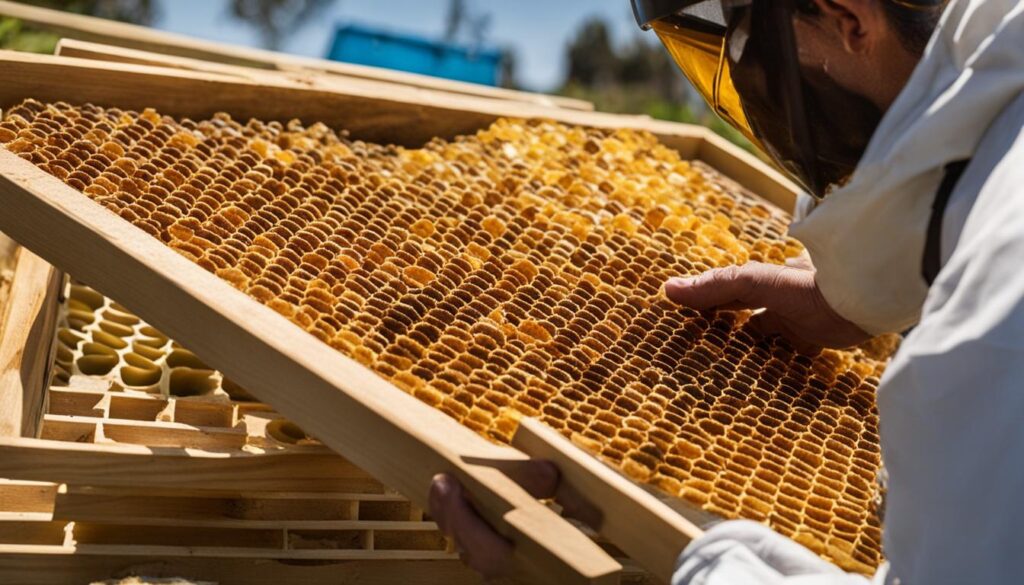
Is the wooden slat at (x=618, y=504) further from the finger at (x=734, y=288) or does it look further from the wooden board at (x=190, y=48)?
the wooden board at (x=190, y=48)

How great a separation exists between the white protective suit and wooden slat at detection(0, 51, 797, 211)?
1.97 m

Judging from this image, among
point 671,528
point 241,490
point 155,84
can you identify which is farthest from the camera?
point 155,84

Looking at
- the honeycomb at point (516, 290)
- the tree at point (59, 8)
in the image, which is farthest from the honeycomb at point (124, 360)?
the tree at point (59, 8)

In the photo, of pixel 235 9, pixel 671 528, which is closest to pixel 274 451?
pixel 671 528

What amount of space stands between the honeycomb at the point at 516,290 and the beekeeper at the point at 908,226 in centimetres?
31

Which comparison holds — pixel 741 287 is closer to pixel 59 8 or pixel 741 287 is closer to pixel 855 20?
pixel 855 20

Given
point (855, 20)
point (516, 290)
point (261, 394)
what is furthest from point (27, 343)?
point (855, 20)

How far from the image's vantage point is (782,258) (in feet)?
12.0

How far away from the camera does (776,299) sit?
3.08 m

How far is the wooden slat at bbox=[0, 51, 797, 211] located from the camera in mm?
3484

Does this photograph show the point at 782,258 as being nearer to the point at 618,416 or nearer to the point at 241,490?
the point at 618,416

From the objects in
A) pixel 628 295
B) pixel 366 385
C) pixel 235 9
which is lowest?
pixel 366 385

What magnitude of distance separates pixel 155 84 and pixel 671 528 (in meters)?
2.36

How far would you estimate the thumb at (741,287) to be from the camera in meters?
3.08
